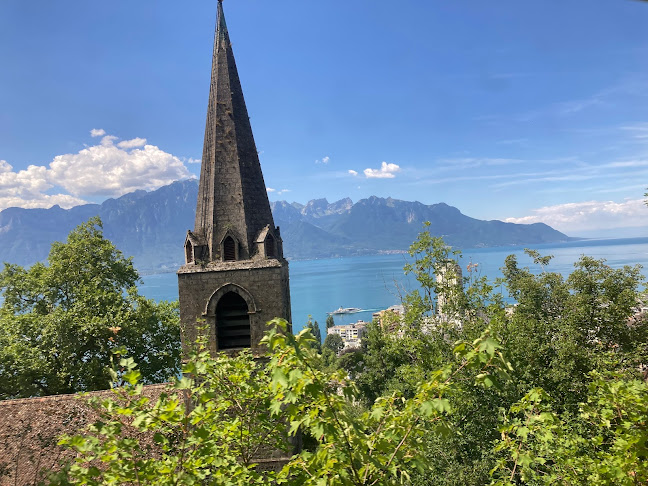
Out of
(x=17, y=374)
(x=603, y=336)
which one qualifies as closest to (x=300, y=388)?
(x=17, y=374)

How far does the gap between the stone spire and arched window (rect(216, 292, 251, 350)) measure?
122 centimetres

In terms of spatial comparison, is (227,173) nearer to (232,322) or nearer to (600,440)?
(232,322)

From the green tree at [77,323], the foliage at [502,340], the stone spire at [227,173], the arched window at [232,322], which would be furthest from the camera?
the green tree at [77,323]

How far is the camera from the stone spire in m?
10.6

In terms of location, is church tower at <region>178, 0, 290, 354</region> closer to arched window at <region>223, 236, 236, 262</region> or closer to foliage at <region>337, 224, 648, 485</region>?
arched window at <region>223, 236, 236, 262</region>

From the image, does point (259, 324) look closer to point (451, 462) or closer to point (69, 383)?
point (451, 462)

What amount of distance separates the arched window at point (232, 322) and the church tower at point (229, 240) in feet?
0.09

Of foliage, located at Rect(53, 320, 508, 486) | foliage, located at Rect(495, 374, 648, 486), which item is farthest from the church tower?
foliage, located at Rect(495, 374, 648, 486)

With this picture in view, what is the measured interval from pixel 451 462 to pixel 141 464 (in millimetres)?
12327

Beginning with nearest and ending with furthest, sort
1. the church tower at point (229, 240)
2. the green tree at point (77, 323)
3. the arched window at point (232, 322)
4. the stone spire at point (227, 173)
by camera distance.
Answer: the church tower at point (229, 240) → the arched window at point (232, 322) → the stone spire at point (227, 173) → the green tree at point (77, 323)

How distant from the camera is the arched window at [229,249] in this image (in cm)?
1052

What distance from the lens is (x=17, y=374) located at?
14.3 m

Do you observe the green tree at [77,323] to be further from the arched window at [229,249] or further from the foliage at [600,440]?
the foliage at [600,440]

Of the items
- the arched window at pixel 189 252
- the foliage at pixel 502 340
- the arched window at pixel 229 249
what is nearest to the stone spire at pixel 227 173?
the arched window at pixel 229 249
